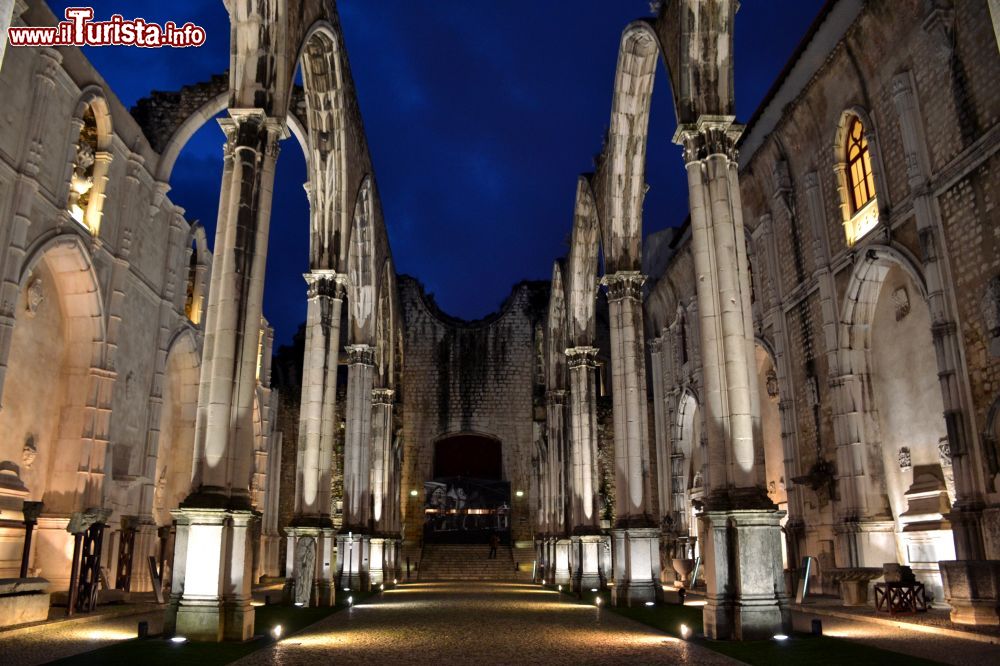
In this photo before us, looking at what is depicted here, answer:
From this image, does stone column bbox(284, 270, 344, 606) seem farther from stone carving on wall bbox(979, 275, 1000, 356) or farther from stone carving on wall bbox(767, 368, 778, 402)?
stone carving on wall bbox(767, 368, 778, 402)

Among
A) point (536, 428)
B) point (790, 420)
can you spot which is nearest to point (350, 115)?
point (790, 420)

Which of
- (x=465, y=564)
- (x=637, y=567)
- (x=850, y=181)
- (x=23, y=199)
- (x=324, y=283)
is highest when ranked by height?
(x=850, y=181)

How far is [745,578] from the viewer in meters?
9.38

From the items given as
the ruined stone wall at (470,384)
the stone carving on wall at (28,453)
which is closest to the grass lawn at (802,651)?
the stone carving on wall at (28,453)

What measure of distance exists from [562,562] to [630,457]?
9197 mm

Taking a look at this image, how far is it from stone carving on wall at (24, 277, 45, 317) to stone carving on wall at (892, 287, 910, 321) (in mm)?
18593

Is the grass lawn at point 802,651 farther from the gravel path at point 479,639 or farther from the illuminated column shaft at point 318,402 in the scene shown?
the illuminated column shaft at point 318,402

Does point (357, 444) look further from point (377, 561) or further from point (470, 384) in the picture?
point (470, 384)

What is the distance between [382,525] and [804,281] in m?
15.5

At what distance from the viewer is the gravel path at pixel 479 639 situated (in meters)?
8.17

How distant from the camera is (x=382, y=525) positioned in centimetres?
2562

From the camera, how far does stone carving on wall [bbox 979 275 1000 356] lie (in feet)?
38.2

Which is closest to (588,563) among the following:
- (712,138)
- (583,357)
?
(583,357)

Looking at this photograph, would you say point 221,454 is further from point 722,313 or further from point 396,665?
point 722,313
